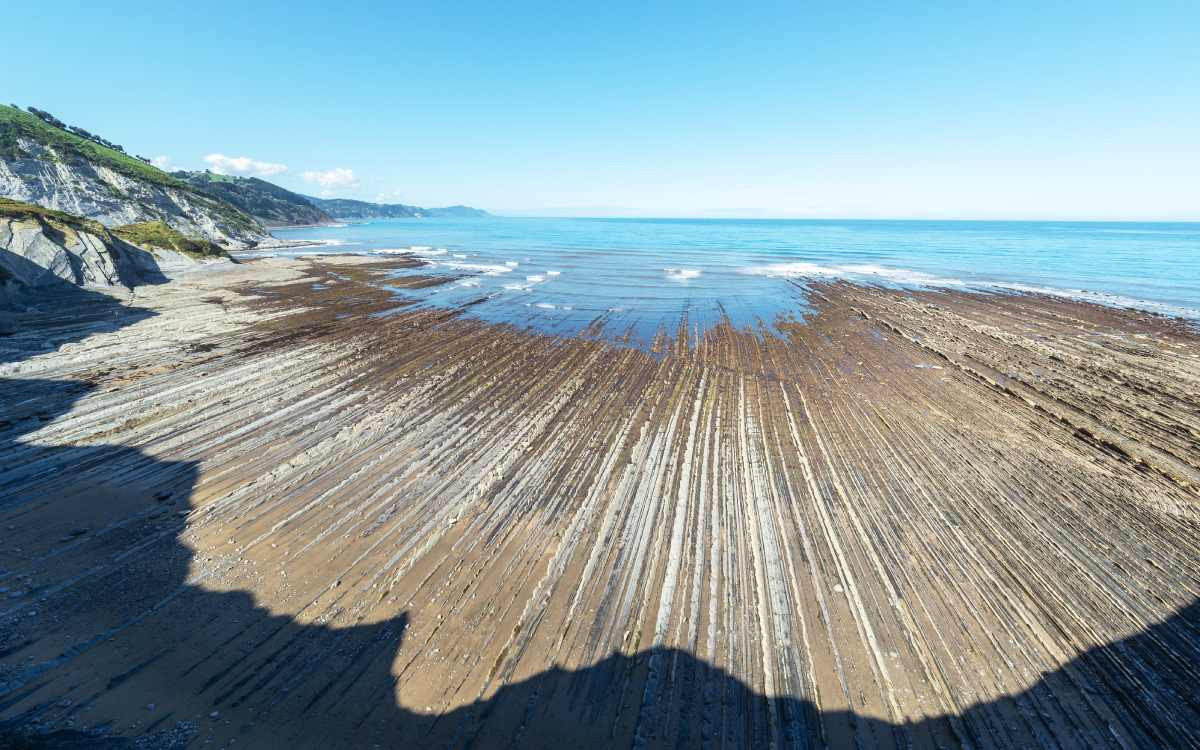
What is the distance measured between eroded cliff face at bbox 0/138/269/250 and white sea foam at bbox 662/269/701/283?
54.7 metres

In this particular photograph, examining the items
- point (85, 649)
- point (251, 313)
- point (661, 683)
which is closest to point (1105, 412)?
point (661, 683)

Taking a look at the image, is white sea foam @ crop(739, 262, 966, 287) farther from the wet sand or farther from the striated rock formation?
the striated rock formation

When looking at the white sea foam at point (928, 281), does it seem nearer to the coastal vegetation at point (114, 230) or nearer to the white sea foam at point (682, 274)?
the white sea foam at point (682, 274)

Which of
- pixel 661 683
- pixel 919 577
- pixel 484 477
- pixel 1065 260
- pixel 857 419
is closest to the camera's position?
pixel 661 683

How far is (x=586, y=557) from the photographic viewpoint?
24.2ft

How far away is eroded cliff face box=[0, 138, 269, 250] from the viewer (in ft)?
165

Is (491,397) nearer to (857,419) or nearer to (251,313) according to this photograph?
(857,419)

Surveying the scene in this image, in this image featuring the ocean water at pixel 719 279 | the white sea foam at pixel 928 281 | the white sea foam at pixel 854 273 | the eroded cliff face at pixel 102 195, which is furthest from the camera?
the eroded cliff face at pixel 102 195

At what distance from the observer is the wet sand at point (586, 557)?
509 cm

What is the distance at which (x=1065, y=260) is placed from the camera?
5544 centimetres

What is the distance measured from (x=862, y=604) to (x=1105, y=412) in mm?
12940

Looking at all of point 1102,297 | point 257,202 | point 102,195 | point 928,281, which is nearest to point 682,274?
point 928,281

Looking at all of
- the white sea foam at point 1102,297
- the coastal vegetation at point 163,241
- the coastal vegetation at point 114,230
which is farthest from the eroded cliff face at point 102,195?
the white sea foam at point 1102,297

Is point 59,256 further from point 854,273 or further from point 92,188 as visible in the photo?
point 854,273
